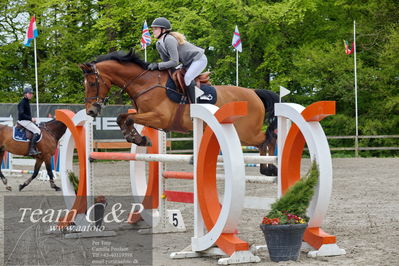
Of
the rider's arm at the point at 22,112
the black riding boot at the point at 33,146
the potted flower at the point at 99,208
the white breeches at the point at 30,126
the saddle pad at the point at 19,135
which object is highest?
the rider's arm at the point at 22,112

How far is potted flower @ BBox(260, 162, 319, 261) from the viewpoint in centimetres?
534

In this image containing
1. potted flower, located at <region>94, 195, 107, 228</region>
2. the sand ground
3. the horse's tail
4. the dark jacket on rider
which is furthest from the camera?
the dark jacket on rider

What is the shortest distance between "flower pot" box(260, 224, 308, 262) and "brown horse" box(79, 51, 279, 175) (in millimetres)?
2081

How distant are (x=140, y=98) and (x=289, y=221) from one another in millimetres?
2931

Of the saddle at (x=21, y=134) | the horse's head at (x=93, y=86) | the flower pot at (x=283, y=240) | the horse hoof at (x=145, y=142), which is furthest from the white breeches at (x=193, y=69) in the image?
the saddle at (x=21, y=134)

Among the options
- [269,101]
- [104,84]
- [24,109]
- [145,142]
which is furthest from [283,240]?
[24,109]

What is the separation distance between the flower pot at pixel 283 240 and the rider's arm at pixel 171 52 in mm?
2833

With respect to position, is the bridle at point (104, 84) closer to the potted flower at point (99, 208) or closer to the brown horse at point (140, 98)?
the brown horse at point (140, 98)

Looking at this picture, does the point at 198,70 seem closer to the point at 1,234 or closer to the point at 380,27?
the point at 1,234

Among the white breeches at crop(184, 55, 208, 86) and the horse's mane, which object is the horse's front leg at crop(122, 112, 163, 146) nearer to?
the white breeches at crop(184, 55, 208, 86)

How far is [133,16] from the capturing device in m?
25.2

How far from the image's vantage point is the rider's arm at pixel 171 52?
7453 millimetres

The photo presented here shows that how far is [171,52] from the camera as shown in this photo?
7.52 m

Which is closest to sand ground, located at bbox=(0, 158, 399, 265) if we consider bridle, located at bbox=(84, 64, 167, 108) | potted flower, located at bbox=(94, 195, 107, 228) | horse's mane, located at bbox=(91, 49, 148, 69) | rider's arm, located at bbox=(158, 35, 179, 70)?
potted flower, located at bbox=(94, 195, 107, 228)
